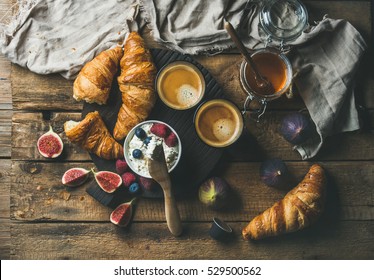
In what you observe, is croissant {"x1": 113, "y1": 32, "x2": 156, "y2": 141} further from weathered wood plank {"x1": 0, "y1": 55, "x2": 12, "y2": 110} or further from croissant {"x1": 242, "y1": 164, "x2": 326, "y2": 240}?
croissant {"x1": 242, "y1": 164, "x2": 326, "y2": 240}

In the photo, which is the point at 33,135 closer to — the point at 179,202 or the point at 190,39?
the point at 179,202

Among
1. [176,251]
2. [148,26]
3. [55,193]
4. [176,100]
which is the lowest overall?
[176,251]

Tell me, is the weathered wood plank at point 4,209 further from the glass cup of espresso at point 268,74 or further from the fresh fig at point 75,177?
the glass cup of espresso at point 268,74

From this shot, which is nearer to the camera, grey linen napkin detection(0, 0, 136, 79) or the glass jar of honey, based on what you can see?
the glass jar of honey

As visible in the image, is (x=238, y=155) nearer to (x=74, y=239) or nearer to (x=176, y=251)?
(x=176, y=251)

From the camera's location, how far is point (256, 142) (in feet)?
8.97

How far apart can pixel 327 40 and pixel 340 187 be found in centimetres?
83

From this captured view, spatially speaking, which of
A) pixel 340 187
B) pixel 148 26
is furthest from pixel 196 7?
pixel 340 187

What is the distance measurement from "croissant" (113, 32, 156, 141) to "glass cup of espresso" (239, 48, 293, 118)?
503 millimetres

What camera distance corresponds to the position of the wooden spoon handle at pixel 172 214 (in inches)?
99.3

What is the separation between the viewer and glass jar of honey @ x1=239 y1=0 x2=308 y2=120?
8.51 ft

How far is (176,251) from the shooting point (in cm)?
271

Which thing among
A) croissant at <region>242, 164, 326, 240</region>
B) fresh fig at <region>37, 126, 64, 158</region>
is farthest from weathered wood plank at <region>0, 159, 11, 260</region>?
croissant at <region>242, 164, 326, 240</region>

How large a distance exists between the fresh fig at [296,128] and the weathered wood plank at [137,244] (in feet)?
1.75
